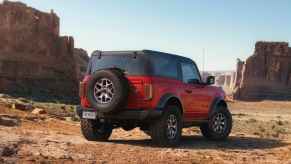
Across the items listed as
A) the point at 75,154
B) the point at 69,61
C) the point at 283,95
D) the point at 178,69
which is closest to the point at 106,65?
the point at 178,69

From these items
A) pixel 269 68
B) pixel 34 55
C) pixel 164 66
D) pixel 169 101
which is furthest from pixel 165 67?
pixel 269 68

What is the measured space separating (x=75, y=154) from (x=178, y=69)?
395 cm

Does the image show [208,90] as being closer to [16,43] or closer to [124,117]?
[124,117]

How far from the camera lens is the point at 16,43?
5500cm

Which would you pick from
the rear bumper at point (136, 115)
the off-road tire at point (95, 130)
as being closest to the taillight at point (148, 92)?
the rear bumper at point (136, 115)

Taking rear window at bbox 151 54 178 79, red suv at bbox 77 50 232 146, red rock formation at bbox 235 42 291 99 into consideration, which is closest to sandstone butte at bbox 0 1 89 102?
red suv at bbox 77 50 232 146

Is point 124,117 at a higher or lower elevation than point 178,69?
lower

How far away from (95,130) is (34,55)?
47.6m

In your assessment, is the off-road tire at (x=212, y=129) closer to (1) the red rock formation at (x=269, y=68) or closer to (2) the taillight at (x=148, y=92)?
(2) the taillight at (x=148, y=92)

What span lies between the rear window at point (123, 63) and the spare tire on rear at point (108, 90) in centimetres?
31

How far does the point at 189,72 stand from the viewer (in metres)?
12.2

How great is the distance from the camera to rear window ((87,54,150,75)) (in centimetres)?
1057

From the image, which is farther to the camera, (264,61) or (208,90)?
(264,61)

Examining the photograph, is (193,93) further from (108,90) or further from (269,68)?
(269,68)
